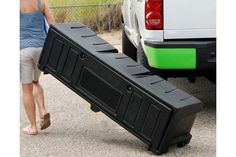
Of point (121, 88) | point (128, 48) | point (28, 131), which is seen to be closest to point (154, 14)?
point (121, 88)

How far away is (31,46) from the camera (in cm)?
588

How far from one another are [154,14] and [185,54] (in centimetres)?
53

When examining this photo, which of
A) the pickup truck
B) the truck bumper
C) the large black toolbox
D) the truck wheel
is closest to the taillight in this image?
the pickup truck

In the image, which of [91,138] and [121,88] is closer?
[121,88]

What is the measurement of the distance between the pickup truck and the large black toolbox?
43cm

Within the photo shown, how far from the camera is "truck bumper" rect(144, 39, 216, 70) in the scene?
19.5 ft

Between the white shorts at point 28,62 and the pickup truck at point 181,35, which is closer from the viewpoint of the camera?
the white shorts at point 28,62

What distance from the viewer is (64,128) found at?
20.5ft

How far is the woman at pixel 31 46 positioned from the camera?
584 centimetres

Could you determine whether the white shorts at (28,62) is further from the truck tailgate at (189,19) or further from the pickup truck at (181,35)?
the truck tailgate at (189,19)

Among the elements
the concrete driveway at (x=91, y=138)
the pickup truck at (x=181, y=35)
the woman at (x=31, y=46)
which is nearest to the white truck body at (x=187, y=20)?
the pickup truck at (x=181, y=35)

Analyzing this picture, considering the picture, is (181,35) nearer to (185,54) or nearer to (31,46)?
(185,54)

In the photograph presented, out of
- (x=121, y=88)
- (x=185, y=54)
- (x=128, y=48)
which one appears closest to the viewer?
(x=121, y=88)

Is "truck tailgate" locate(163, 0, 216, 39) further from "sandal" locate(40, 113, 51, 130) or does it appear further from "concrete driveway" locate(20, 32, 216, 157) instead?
"sandal" locate(40, 113, 51, 130)
